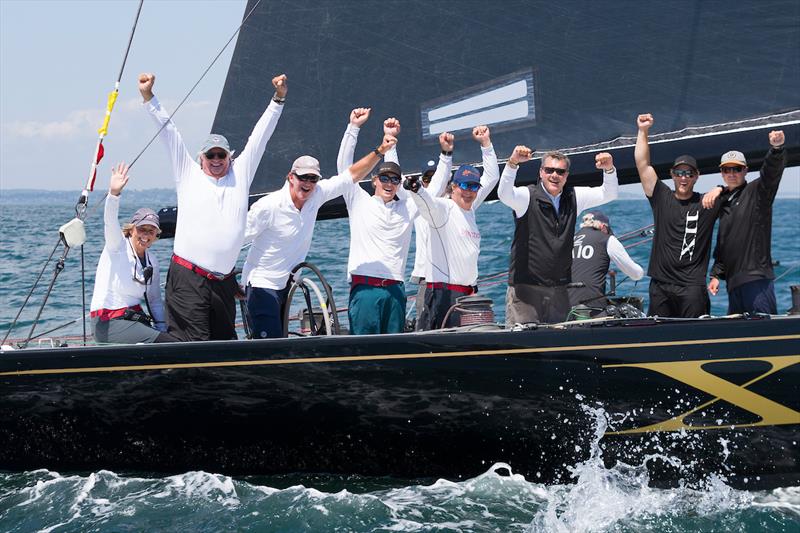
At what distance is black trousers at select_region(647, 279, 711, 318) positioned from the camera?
4676 millimetres

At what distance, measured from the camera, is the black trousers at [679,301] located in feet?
15.3

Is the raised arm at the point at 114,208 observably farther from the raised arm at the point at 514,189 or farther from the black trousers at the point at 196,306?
the raised arm at the point at 514,189

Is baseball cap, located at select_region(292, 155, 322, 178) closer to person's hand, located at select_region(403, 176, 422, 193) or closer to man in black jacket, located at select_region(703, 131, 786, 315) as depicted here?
person's hand, located at select_region(403, 176, 422, 193)

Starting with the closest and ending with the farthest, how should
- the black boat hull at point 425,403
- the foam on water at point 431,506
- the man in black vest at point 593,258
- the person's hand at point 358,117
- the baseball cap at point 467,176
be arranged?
the foam on water at point 431,506
the black boat hull at point 425,403
the baseball cap at point 467,176
the person's hand at point 358,117
the man in black vest at point 593,258

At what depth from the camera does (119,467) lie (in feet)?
15.4

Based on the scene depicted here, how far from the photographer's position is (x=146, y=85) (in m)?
4.60

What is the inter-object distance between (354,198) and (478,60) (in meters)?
1.52

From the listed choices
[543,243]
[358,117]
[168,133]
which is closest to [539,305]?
[543,243]

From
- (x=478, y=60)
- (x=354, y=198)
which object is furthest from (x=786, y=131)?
(x=354, y=198)

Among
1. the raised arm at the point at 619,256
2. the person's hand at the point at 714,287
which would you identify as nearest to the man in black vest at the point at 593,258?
the raised arm at the point at 619,256

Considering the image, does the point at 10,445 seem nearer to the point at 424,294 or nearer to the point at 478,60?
the point at 424,294

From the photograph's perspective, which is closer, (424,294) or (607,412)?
(607,412)

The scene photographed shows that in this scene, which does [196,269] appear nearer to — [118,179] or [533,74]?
[118,179]

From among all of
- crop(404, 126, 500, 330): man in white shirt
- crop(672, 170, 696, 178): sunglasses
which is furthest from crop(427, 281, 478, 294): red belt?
crop(672, 170, 696, 178): sunglasses
